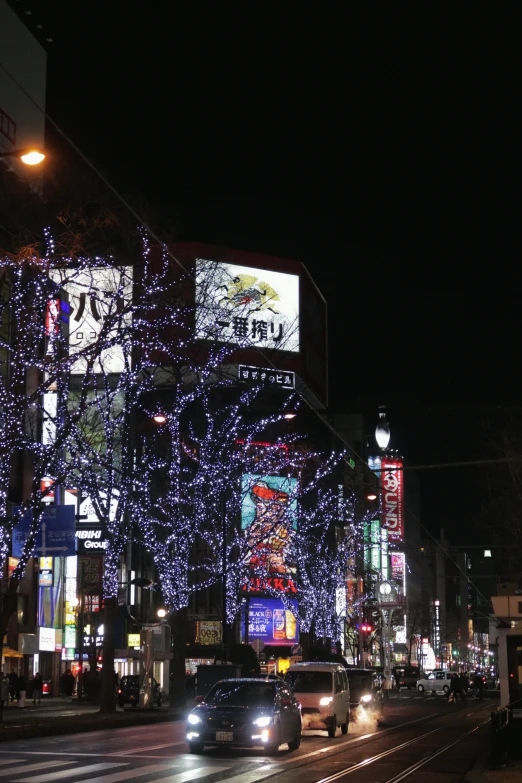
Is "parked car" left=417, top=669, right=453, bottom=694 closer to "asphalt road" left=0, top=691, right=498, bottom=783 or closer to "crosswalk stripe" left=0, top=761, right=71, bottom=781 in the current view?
"asphalt road" left=0, top=691, right=498, bottom=783

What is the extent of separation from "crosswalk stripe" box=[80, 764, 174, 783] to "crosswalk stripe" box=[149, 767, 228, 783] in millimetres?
452

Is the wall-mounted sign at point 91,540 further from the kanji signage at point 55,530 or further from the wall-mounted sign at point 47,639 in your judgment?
the kanji signage at point 55,530

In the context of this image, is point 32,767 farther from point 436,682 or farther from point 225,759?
point 436,682

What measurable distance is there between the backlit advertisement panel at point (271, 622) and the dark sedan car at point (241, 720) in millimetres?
61005

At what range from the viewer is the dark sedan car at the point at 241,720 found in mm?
19906

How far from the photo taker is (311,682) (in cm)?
2675

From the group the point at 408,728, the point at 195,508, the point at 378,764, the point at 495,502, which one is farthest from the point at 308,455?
the point at 378,764

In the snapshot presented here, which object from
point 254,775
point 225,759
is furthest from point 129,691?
point 254,775

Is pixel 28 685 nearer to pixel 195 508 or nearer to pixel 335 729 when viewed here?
pixel 195 508

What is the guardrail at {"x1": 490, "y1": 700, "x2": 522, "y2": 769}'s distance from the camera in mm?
17625

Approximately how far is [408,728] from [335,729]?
18.4 ft

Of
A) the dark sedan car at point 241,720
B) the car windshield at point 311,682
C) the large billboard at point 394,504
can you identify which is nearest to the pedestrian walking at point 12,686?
the car windshield at point 311,682

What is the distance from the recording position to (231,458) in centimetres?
4175

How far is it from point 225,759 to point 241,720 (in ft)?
2.52
